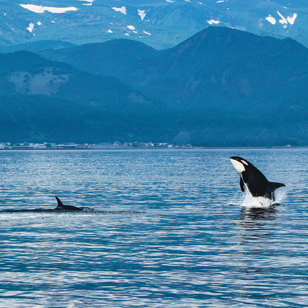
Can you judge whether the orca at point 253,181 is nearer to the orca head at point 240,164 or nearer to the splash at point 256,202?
the orca head at point 240,164

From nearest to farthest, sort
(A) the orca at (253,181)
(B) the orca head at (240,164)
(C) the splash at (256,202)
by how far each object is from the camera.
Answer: (B) the orca head at (240,164) < (A) the orca at (253,181) < (C) the splash at (256,202)

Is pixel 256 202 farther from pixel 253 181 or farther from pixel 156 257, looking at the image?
pixel 156 257

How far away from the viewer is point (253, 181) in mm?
58938

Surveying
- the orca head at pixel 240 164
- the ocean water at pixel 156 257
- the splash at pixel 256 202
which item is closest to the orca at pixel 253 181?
the orca head at pixel 240 164

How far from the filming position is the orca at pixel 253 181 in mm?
57781

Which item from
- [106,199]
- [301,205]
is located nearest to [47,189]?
[106,199]

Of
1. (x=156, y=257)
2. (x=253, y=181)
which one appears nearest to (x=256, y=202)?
(x=253, y=181)

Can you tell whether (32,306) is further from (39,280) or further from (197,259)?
(197,259)

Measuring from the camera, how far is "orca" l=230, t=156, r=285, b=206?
57.8m

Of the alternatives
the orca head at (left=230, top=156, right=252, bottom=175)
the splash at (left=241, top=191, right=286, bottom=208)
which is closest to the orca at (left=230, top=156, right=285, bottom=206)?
the orca head at (left=230, top=156, right=252, bottom=175)

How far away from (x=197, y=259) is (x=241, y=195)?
5085 centimetres

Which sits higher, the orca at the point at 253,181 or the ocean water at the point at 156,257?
the orca at the point at 253,181

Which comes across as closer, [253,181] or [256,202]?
[253,181]

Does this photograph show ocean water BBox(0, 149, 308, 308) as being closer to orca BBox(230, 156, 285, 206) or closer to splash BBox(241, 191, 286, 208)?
splash BBox(241, 191, 286, 208)
